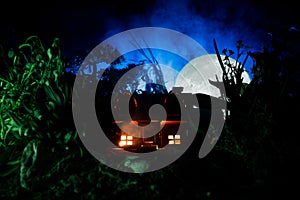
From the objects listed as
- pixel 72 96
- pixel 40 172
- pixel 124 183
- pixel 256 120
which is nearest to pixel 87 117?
pixel 72 96

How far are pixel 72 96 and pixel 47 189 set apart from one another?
156cm

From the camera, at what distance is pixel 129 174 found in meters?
2.91

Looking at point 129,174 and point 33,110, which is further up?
point 33,110

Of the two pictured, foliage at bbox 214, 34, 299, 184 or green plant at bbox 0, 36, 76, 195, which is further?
green plant at bbox 0, 36, 76, 195

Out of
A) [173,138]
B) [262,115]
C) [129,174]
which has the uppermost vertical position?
[262,115]

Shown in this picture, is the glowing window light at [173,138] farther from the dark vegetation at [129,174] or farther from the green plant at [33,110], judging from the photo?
the green plant at [33,110]

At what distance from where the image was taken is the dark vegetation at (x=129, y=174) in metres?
2.52

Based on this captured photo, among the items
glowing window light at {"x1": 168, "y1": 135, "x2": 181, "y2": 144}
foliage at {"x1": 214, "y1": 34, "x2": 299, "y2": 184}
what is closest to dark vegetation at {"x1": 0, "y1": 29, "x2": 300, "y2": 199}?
foliage at {"x1": 214, "y1": 34, "x2": 299, "y2": 184}

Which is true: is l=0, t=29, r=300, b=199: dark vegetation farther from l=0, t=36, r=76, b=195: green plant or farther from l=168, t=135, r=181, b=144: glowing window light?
l=168, t=135, r=181, b=144: glowing window light

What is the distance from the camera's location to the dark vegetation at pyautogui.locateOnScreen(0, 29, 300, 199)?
8.25 ft

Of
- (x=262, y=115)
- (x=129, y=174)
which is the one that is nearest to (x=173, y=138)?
(x=262, y=115)

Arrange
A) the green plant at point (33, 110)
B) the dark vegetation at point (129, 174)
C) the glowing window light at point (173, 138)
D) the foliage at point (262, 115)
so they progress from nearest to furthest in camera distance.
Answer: the dark vegetation at point (129, 174) → the foliage at point (262, 115) → the green plant at point (33, 110) → the glowing window light at point (173, 138)

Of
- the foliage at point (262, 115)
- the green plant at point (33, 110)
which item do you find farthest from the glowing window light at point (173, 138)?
the green plant at point (33, 110)

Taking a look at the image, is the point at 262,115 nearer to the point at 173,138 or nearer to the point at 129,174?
the point at 129,174
